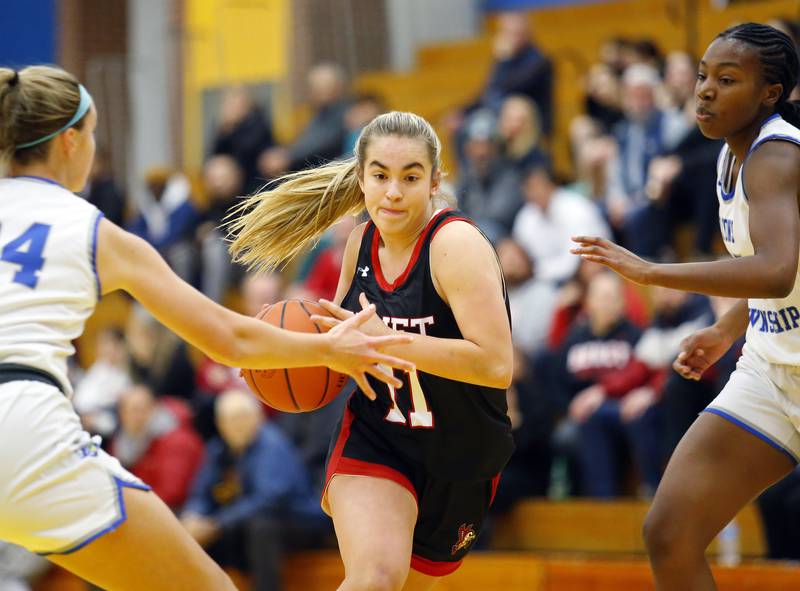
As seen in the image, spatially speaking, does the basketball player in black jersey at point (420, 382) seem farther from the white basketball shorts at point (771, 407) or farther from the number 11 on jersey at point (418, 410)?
the white basketball shorts at point (771, 407)

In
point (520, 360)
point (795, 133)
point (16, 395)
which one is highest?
point (795, 133)

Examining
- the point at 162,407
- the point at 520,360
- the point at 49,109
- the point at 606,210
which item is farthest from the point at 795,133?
the point at 162,407

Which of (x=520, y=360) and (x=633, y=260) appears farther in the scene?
(x=520, y=360)

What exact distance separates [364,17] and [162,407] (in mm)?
6052

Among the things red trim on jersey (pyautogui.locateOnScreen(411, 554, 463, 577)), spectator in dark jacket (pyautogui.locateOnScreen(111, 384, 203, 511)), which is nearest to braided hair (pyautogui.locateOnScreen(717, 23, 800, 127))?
red trim on jersey (pyautogui.locateOnScreen(411, 554, 463, 577))

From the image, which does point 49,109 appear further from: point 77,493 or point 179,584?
point 179,584

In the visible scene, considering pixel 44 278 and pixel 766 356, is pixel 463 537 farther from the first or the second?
pixel 44 278

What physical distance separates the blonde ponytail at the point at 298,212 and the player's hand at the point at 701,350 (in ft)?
4.27

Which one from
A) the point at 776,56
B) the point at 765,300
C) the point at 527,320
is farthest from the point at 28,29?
the point at 765,300

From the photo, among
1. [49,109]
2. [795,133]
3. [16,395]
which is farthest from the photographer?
[795,133]

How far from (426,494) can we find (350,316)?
→ 690mm

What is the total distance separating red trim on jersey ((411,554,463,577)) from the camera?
4285 mm

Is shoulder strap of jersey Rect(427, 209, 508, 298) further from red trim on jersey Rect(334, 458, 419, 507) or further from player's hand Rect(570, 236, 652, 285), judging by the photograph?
red trim on jersey Rect(334, 458, 419, 507)

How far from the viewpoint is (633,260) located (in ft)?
12.6
